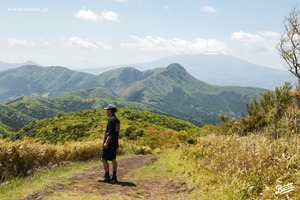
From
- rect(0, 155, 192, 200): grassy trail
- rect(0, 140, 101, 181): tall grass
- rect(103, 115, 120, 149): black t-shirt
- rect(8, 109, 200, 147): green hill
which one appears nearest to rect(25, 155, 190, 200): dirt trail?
rect(0, 155, 192, 200): grassy trail

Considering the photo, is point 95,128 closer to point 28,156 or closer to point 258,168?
point 28,156

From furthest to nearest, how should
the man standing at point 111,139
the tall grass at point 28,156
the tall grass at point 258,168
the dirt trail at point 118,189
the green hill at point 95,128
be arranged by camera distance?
the green hill at point 95,128 → the tall grass at point 28,156 → the man standing at point 111,139 → the dirt trail at point 118,189 → the tall grass at point 258,168

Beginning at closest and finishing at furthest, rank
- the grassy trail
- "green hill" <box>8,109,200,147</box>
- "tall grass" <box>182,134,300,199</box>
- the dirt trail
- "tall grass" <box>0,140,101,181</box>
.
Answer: "tall grass" <box>182,134,300,199</box>, the grassy trail, the dirt trail, "tall grass" <box>0,140,101,181</box>, "green hill" <box>8,109,200,147</box>

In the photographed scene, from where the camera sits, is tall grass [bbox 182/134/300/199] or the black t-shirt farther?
the black t-shirt

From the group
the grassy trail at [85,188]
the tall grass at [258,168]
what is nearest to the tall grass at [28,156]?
the grassy trail at [85,188]

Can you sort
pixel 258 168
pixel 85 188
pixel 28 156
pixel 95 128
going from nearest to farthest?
pixel 258 168, pixel 85 188, pixel 28 156, pixel 95 128

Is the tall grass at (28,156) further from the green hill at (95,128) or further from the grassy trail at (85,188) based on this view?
the green hill at (95,128)

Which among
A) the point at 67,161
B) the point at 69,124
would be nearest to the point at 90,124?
the point at 69,124

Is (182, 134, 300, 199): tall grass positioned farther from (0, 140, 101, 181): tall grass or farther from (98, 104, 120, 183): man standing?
(0, 140, 101, 181): tall grass

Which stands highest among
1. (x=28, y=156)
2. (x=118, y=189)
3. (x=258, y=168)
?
(x=258, y=168)

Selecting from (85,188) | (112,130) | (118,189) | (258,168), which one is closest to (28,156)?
(85,188)

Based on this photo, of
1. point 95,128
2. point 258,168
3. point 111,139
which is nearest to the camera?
point 258,168

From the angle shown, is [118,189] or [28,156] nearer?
[118,189]

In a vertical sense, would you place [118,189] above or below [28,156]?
below
